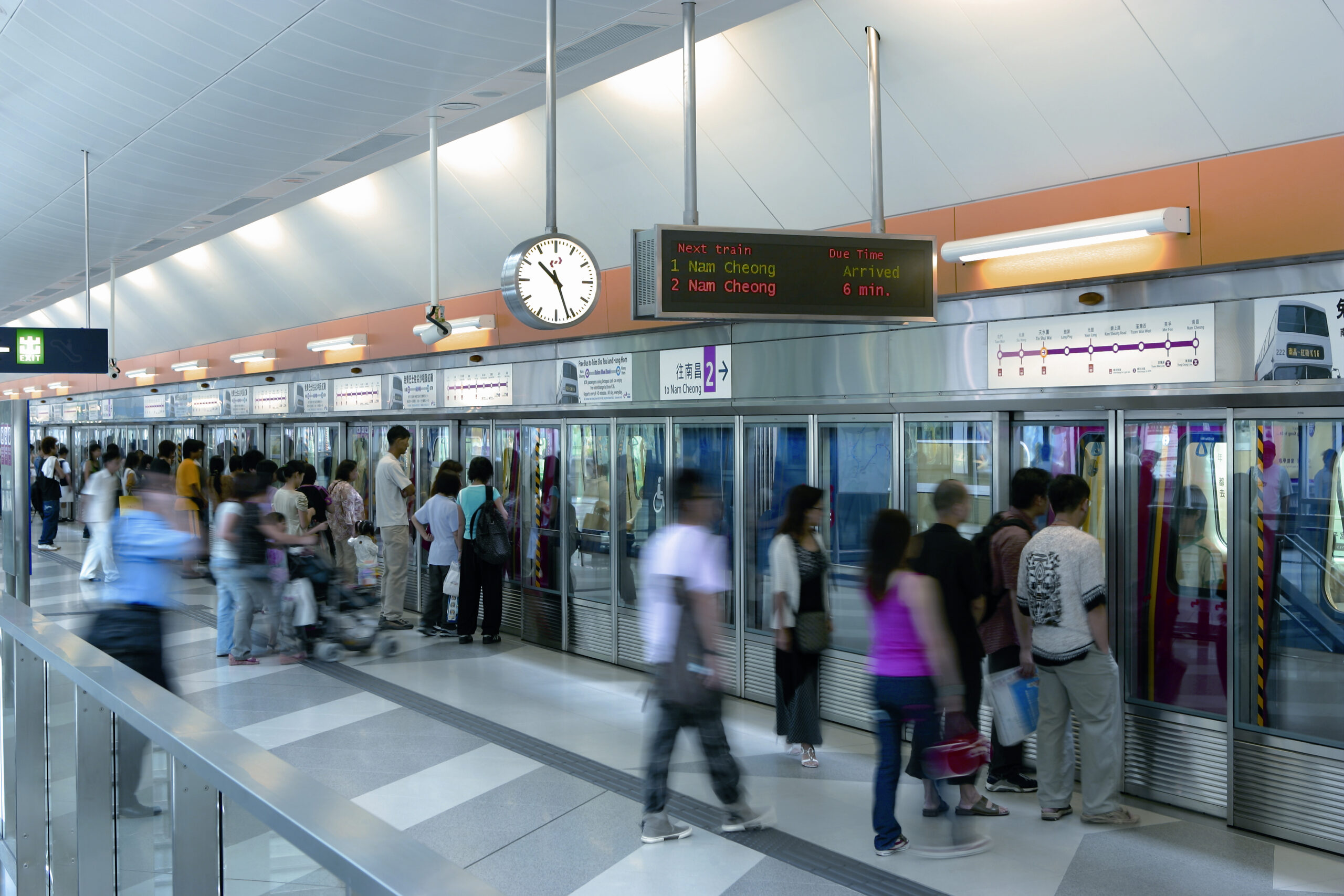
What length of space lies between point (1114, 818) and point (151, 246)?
1099 cm

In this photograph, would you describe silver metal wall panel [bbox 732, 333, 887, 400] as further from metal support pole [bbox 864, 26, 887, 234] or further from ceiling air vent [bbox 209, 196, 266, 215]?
ceiling air vent [bbox 209, 196, 266, 215]

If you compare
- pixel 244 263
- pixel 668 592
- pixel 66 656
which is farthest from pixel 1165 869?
pixel 244 263

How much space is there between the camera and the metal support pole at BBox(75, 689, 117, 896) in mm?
2260

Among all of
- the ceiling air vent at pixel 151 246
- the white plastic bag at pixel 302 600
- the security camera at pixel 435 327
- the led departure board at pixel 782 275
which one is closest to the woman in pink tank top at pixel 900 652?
the led departure board at pixel 782 275

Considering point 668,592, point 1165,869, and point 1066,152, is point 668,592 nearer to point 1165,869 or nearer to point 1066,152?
point 1165,869

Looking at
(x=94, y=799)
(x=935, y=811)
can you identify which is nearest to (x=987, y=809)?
(x=935, y=811)

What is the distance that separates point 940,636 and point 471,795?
239cm

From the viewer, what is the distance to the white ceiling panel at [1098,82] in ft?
13.8

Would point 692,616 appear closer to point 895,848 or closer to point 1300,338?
point 895,848

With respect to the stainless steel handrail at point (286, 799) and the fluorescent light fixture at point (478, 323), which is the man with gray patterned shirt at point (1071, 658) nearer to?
the stainless steel handrail at point (286, 799)

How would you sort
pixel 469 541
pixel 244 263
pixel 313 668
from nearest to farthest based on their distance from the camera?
pixel 313 668 < pixel 469 541 < pixel 244 263

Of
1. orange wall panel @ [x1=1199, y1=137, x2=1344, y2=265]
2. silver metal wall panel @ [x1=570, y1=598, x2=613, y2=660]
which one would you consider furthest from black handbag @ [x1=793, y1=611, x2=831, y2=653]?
silver metal wall panel @ [x1=570, y1=598, x2=613, y2=660]

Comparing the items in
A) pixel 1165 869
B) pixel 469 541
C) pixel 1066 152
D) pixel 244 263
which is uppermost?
pixel 244 263

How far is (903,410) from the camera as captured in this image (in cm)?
552
